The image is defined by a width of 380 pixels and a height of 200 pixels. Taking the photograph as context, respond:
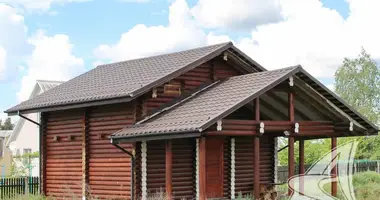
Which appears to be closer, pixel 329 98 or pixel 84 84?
pixel 329 98

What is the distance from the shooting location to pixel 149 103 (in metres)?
18.9

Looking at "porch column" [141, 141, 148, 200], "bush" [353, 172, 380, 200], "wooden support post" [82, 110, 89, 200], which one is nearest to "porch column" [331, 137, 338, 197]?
"bush" [353, 172, 380, 200]

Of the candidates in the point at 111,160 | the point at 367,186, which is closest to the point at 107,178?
the point at 111,160

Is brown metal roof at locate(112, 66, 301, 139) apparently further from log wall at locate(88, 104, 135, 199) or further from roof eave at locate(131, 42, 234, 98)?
log wall at locate(88, 104, 135, 199)

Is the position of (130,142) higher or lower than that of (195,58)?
lower

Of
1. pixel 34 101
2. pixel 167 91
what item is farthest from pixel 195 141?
pixel 34 101

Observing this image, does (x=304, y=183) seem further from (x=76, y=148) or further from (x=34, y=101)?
(x=34, y=101)

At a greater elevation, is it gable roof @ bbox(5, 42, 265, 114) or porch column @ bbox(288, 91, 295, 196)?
gable roof @ bbox(5, 42, 265, 114)

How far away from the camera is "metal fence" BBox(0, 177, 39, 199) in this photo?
23.7 meters

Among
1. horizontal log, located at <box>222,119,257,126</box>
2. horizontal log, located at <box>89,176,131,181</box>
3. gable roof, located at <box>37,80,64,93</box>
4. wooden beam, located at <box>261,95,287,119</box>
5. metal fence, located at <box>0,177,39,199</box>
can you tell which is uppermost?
gable roof, located at <box>37,80,64,93</box>

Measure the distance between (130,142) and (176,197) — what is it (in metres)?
2.05

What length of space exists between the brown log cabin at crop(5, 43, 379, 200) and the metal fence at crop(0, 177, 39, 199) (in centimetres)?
176

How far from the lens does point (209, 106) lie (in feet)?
56.6

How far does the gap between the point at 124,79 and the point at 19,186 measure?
247 inches
